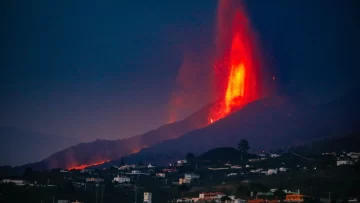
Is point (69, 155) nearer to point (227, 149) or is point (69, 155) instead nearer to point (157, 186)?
point (227, 149)

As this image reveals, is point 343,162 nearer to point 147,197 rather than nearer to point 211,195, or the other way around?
point 211,195

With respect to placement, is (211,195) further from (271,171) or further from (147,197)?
(271,171)

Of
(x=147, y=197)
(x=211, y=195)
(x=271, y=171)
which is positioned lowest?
(x=147, y=197)

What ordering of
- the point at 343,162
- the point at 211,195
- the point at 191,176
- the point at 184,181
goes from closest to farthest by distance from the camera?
the point at 211,195 → the point at 343,162 → the point at 184,181 → the point at 191,176

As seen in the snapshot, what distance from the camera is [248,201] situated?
71875 millimetres

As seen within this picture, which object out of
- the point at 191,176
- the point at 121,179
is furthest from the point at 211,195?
the point at 191,176

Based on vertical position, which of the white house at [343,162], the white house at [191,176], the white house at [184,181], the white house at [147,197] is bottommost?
the white house at [147,197]

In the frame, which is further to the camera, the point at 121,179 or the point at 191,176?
the point at 191,176

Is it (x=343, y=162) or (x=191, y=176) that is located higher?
(x=343, y=162)

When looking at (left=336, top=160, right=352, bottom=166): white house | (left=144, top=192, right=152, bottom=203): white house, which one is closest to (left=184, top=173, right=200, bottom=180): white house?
(left=336, top=160, right=352, bottom=166): white house

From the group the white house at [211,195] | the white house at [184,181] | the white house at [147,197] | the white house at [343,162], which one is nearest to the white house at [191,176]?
the white house at [184,181]

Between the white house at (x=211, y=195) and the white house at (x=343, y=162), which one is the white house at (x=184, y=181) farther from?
the white house at (x=343, y=162)

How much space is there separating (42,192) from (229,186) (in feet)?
61.0

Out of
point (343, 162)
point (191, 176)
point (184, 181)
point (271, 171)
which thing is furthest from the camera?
point (191, 176)
